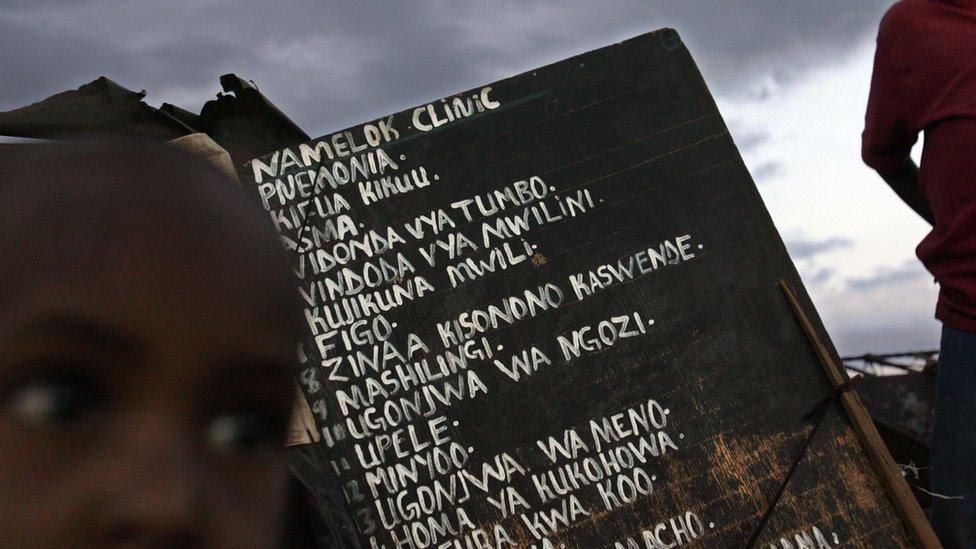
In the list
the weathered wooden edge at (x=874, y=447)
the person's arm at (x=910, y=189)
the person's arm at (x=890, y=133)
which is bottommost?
the weathered wooden edge at (x=874, y=447)

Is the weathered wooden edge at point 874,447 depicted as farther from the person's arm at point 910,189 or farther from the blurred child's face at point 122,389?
the blurred child's face at point 122,389

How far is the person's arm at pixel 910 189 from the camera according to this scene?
3.04 m

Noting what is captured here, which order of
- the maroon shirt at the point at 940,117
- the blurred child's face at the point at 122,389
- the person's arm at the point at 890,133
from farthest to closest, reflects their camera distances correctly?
the person's arm at the point at 890,133
the maroon shirt at the point at 940,117
the blurred child's face at the point at 122,389

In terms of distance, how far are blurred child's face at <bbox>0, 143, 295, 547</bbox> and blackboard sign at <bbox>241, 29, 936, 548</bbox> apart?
2.55 meters

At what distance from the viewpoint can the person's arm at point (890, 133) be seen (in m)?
2.92

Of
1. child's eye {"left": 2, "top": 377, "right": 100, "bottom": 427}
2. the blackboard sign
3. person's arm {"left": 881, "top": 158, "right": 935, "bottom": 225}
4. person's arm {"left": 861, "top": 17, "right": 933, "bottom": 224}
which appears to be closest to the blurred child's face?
child's eye {"left": 2, "top": 377, "right": 100, "bottom": 427}

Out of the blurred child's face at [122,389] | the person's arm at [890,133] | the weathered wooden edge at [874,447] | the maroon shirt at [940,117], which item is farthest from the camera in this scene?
the weathered wooden edge at [874,447]

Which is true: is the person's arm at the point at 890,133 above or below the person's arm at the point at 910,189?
above

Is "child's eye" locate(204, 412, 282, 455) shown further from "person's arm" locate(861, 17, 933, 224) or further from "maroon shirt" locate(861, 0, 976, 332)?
"person's arm" locate(861, 17, 933, 224)

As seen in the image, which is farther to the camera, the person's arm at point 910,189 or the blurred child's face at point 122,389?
the person's arm at point 910,189

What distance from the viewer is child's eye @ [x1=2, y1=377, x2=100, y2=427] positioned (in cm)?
61

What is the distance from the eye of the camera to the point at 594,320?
3.25 metres

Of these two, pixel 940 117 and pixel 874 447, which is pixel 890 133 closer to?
pixel 940 117

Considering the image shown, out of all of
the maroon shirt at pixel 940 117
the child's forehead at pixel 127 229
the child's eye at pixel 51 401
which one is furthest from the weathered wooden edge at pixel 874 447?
the child's eye at pixel 51 401
